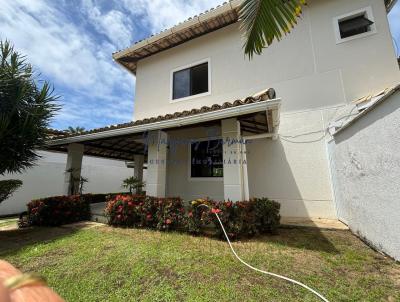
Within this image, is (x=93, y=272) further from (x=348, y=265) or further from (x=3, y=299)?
(x=348, y=265)

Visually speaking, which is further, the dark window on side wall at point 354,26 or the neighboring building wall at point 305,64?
the dark window on side wall at point 354,26

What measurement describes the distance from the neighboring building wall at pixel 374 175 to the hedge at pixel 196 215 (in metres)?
2.17

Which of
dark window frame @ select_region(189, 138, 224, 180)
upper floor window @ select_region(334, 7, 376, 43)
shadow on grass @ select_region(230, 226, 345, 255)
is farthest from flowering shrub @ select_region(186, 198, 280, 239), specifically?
upper floor window @ select_region(334, 7, 376, 43)

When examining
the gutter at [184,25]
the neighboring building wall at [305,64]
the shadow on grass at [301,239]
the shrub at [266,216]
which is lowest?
the shadow on grass at [301,239]

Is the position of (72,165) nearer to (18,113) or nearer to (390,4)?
(18,113)

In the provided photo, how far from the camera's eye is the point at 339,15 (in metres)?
8.66

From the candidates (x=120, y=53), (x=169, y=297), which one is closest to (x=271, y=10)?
(x=169, y=297)

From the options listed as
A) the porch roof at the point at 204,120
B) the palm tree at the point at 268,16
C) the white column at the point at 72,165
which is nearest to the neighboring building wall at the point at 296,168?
the porch roof at the point at 204,120

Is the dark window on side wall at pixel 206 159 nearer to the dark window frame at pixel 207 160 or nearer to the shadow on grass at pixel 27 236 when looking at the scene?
the dark window frame at pixel 207 160

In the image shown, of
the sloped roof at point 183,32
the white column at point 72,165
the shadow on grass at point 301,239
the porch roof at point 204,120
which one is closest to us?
the shadow on grass at point 301,239

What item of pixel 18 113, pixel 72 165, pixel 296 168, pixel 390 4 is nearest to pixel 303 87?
pixel 296 168

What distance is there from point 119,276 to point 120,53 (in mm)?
11853

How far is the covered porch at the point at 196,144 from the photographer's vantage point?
6324 mm

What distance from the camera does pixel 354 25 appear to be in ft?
27.8
